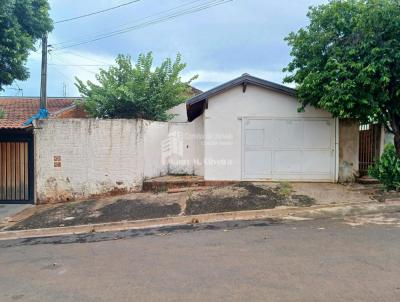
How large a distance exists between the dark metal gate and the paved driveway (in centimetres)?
1166

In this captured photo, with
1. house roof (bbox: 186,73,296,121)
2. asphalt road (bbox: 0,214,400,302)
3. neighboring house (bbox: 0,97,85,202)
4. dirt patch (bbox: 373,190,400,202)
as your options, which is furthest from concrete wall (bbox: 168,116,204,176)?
dirt patch (bbox: 373,190,400,202)

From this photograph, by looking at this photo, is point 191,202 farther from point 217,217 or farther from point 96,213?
point 96,213

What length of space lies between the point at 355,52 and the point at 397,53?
104 centimetres

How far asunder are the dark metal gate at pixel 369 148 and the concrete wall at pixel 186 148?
588cm

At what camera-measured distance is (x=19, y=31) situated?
9.01m

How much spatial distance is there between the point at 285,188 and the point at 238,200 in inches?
77.7

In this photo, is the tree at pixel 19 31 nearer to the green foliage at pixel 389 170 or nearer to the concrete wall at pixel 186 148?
the concrete wall at pixel 186 148

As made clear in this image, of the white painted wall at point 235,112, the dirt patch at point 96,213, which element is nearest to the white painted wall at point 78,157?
the dirt patch at point 96,213

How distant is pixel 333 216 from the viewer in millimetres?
8344

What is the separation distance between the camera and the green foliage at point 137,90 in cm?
1697

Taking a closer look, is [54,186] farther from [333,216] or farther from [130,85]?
[333,216]

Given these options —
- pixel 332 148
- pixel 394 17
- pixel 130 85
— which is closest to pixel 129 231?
pixel 332 148

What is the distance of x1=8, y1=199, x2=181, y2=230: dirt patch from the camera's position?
882 centimetres

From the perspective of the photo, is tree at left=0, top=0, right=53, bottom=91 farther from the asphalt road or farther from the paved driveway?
the asphalt road
